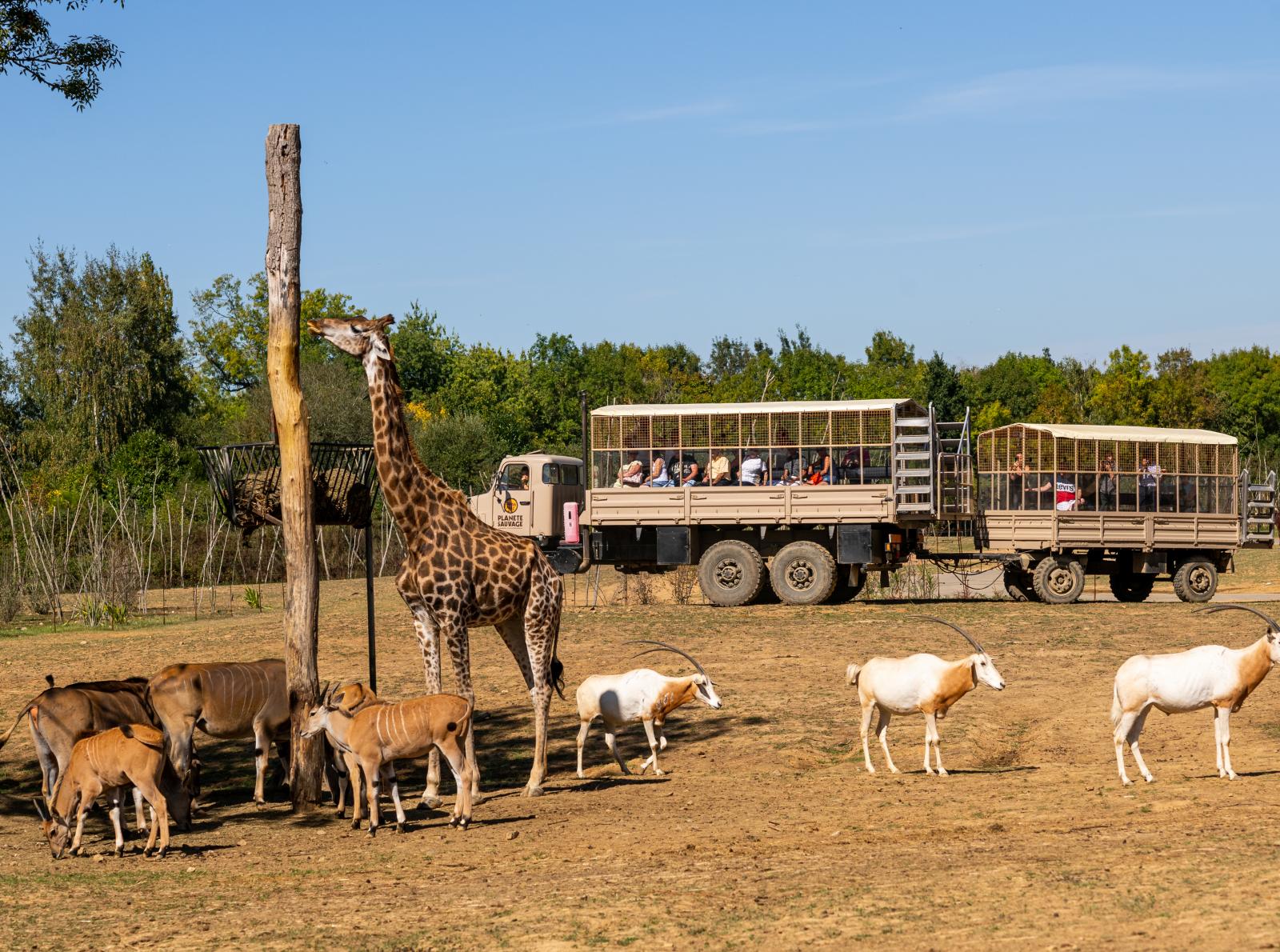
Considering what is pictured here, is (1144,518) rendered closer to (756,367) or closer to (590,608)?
(590,608)

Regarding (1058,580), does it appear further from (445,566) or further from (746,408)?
(445,566)

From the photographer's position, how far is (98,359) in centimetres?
6150

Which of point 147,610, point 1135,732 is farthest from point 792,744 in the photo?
point 147,610

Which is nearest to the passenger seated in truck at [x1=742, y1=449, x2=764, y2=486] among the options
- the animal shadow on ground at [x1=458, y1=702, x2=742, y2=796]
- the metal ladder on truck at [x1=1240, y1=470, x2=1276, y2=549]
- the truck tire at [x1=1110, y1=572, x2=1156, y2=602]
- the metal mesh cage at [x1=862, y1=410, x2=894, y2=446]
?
the metal mesh cage at [x1=862, y1=410, x2=894, y2=446]

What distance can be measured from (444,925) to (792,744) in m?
7.25

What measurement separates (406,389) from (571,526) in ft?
190

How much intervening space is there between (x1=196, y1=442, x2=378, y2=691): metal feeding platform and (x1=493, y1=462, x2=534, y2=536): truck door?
18.3 m

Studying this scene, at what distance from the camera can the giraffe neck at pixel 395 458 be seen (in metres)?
13.2

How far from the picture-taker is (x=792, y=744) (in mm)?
15039

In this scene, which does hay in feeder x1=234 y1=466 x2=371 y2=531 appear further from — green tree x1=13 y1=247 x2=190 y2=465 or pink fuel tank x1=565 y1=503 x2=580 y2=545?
green tree x1=13 y1=247 x2=190 y2=465

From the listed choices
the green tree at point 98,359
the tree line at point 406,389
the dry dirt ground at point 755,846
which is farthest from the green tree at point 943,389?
the dry dirt ground at point 755,846

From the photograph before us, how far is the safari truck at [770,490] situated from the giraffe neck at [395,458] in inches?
575

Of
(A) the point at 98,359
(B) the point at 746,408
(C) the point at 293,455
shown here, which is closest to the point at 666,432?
(B) the point at 746,408

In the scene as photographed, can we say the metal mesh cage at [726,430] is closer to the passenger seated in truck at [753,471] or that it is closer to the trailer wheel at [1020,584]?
the passenger seated in truck at [753,471]
